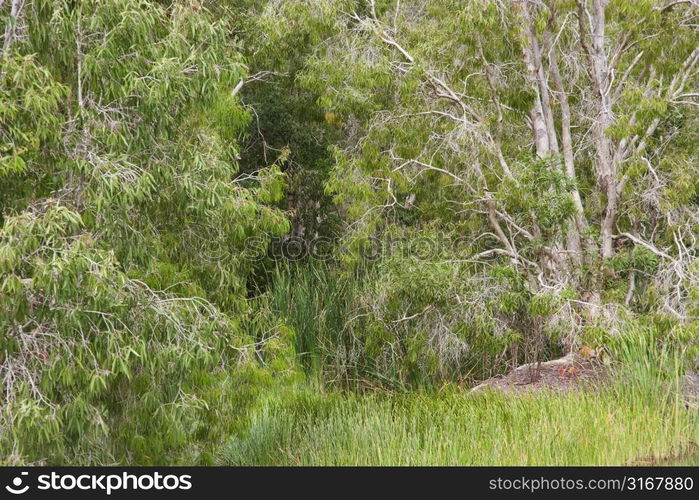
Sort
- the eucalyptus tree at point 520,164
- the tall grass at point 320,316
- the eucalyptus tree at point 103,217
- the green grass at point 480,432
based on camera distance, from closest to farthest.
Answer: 1. the eucalyptus tree at point 103,217
2. the green grass at point 480,432
3. the eucalyptus tree at point 520,164
4. the tall grass at point 320,316

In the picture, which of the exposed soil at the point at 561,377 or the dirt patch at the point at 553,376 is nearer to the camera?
the exposed soil at the point at 561,377

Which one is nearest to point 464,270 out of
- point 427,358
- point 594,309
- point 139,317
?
point 427,358

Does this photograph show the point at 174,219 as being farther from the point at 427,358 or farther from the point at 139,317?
the point at 427,358

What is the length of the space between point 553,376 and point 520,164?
8.78 ft

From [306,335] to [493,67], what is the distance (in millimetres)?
4880

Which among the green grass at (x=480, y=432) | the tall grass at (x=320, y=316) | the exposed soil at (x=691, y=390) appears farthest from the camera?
the tall grass at (x=320, y=316)

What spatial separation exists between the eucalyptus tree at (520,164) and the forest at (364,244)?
2.0 inches

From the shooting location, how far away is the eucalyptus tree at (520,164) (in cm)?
1085

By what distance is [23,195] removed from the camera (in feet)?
22.0

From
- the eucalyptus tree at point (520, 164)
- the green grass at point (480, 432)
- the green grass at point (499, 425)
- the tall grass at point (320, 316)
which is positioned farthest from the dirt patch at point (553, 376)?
the tall grass at point (320, 316)

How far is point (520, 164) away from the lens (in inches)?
453

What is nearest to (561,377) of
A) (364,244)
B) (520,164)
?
(520,164)

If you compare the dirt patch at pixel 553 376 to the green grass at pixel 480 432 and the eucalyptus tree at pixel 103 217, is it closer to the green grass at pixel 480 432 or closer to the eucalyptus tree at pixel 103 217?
the green grass at pixel 480 432

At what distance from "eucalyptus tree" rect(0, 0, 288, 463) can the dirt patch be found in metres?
4.34
